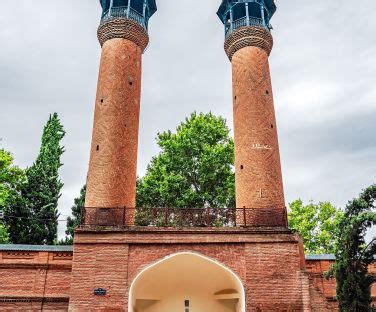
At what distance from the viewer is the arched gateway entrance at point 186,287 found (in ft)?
42.8

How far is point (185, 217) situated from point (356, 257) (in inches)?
217

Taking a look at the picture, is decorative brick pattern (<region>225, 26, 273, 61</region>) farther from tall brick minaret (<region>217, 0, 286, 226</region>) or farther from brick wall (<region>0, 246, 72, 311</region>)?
brick wall (<region>0, 246, 72, 311</region>)

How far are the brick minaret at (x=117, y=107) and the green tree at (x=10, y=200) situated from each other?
878 cm

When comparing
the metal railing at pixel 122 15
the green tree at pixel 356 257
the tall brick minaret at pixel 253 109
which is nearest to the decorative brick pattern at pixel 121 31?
the metal railing at pixel 122 15

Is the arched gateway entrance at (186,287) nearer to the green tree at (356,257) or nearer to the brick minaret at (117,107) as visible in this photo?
the brick minaret at (117,107)

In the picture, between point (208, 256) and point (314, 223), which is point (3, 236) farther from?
point (314, 223)

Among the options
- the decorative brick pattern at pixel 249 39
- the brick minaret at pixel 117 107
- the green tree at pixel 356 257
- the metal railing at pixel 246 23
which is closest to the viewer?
the green tree at pixel 356 257

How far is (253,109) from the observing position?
18.2m

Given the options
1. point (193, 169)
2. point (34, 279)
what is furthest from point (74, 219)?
point (34, 279)

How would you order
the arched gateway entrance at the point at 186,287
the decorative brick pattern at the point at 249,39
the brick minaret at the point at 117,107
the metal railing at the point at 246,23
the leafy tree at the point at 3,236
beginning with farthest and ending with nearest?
the leafy tree at the point at 3,236 → the metal railing at the point at 246,23 → the decorative brick pattern at the point at 249,39 → the brick minaret at the point at 117,107 → the arched gateway entrance at the point at 186,287

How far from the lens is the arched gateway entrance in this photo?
13031 millimetres

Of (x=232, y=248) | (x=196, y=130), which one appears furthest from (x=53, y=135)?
(x=232, y=248)

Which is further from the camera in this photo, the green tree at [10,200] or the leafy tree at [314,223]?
the leafy tree at [314,223]

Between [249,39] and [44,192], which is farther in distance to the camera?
[44,192]
